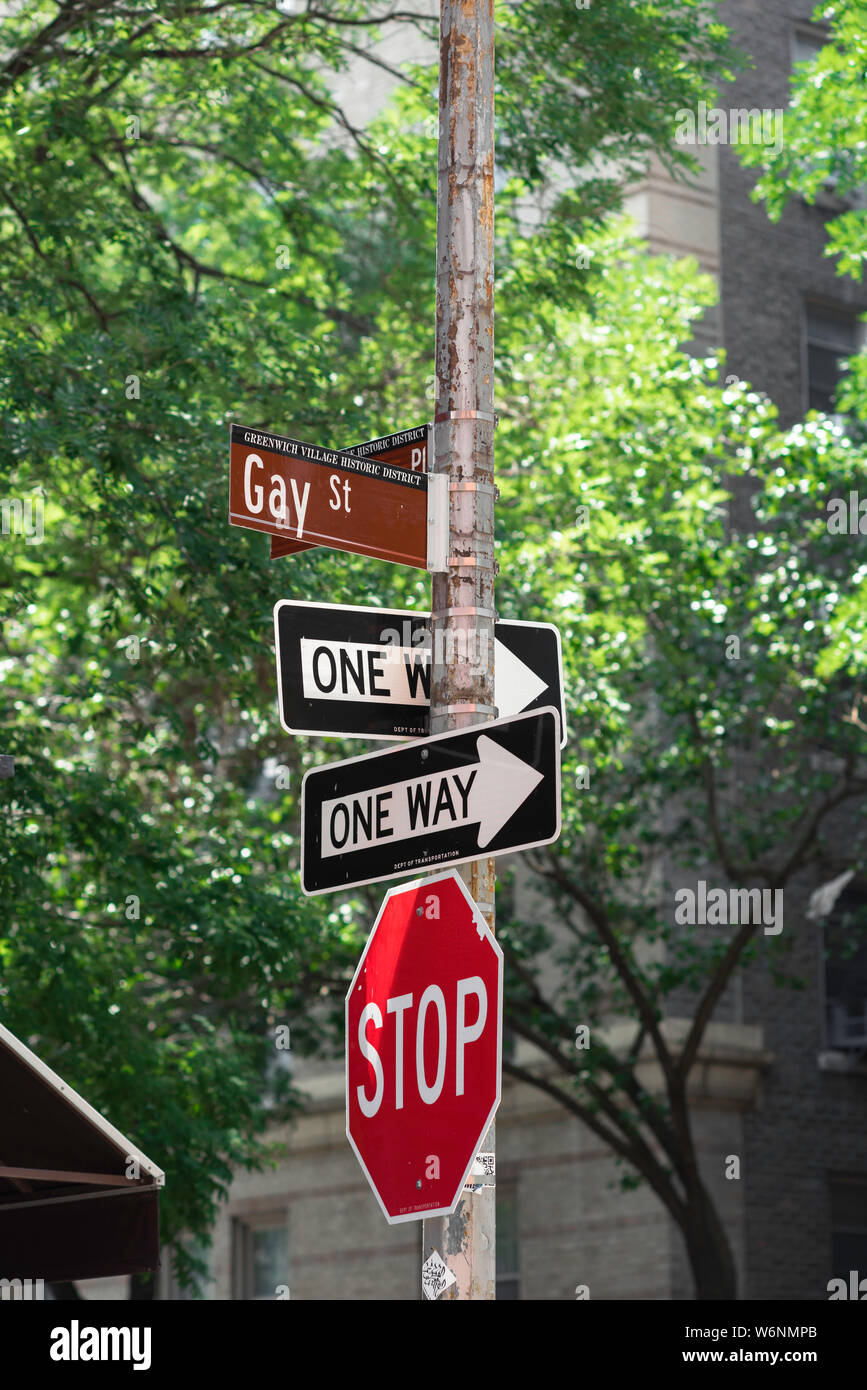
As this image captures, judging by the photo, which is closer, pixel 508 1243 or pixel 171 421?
pixel 171 421

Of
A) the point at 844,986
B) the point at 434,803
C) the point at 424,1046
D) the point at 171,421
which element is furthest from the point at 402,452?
the point at 844,986

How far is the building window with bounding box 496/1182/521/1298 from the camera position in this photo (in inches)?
848

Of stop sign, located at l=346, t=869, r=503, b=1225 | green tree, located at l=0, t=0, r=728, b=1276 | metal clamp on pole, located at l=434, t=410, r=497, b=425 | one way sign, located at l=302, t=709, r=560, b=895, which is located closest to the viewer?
stop sign, located at l=346, t=869, r=503, b=1225

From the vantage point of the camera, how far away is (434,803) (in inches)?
213

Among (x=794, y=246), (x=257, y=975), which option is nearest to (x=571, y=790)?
(x=257, y=975)

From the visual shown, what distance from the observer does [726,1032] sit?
67.9ft

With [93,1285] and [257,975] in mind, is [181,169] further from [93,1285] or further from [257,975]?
[93,1285]

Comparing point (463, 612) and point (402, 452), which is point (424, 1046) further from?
point (402, 452)

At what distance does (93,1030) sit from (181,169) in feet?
27.3

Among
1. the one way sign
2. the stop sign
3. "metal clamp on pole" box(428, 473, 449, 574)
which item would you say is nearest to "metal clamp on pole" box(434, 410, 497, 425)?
"metal clamp on pole" box(428, 473, 449, 574)

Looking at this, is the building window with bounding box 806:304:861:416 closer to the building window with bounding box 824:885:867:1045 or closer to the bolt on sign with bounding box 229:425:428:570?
the building window with bounding box 824:885:867:1045

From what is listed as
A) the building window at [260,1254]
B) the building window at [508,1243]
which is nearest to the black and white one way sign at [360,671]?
the building window at [508,1243]

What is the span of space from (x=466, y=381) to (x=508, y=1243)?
57.5 feet

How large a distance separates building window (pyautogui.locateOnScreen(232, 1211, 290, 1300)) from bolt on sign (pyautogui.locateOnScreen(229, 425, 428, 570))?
802 inches
